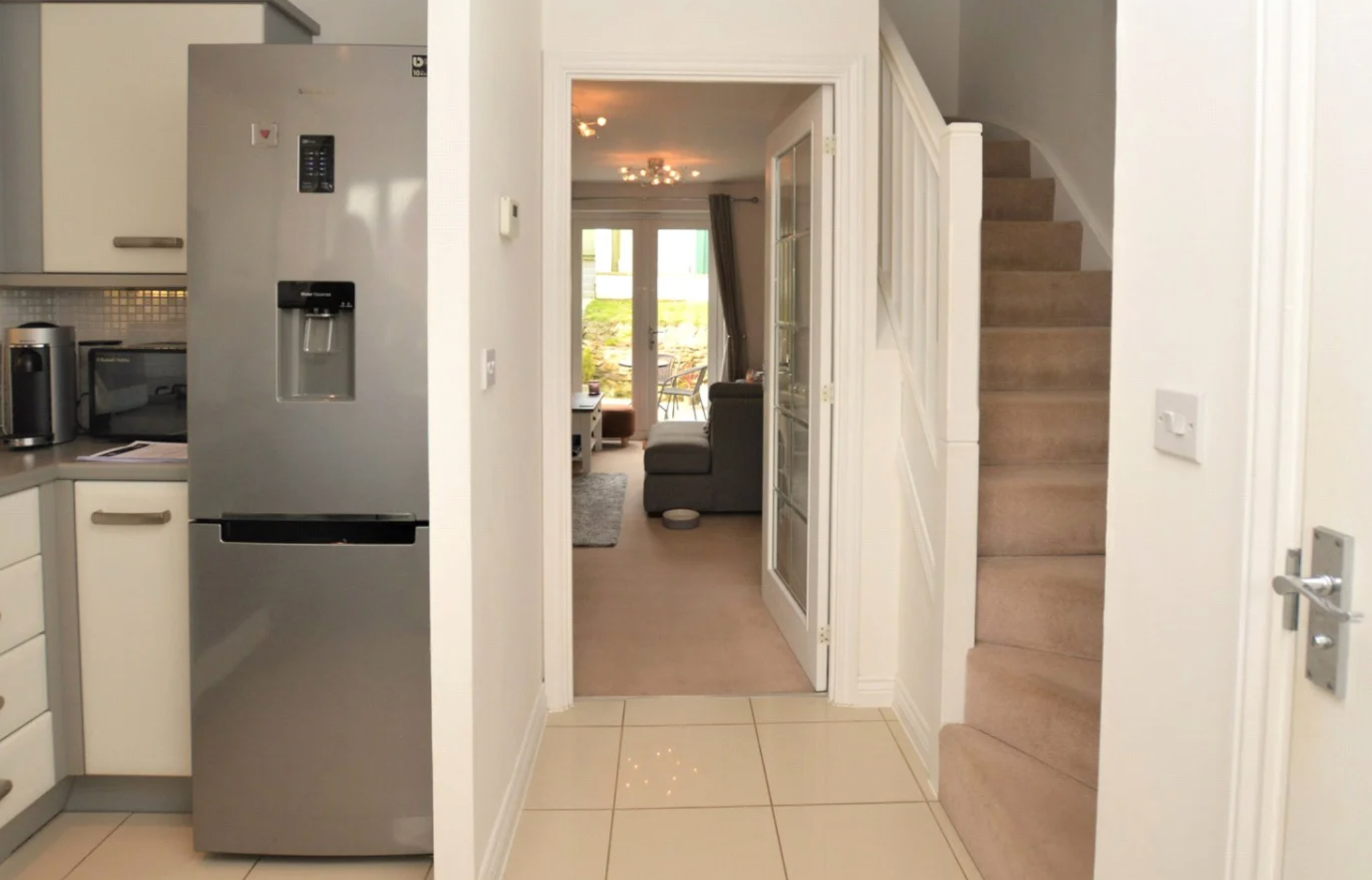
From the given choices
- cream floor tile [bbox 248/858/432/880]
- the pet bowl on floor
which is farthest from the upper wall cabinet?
the pet bowl on floor

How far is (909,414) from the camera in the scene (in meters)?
3.38

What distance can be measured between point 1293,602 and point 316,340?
211 cm

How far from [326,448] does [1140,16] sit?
1.91 metres

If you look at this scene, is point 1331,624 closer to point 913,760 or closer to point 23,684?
point 913,760

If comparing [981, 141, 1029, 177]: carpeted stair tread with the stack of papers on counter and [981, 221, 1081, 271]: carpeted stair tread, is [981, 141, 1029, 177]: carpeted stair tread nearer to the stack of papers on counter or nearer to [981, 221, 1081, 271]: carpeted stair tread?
[981, 221, 1081, 271]: carpeted stair tread

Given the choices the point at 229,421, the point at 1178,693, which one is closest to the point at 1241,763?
the point at 1178,693

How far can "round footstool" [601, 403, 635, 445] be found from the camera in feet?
34.7

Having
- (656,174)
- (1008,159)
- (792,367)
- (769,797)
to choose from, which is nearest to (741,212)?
(656,174)

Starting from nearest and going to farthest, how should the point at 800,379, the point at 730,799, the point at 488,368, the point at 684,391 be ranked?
the point at 488,368, the point at 730,799, the point at 800,379, the point at 684,391

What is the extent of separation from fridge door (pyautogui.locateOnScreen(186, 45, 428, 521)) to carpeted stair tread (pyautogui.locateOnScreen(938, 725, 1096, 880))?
1.56 meters

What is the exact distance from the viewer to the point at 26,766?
8.50ft

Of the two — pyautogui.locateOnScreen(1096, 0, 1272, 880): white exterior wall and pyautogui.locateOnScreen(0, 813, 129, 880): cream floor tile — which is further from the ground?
pyautogui.locateOnScreen(1096, 0, 1272, 880): white exterior wall

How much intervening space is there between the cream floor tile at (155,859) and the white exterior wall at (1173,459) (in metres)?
2.07

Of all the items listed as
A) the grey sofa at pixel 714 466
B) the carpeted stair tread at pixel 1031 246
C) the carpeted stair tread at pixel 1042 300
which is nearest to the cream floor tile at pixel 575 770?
the carpeted stair tread at pixel 1042 300
